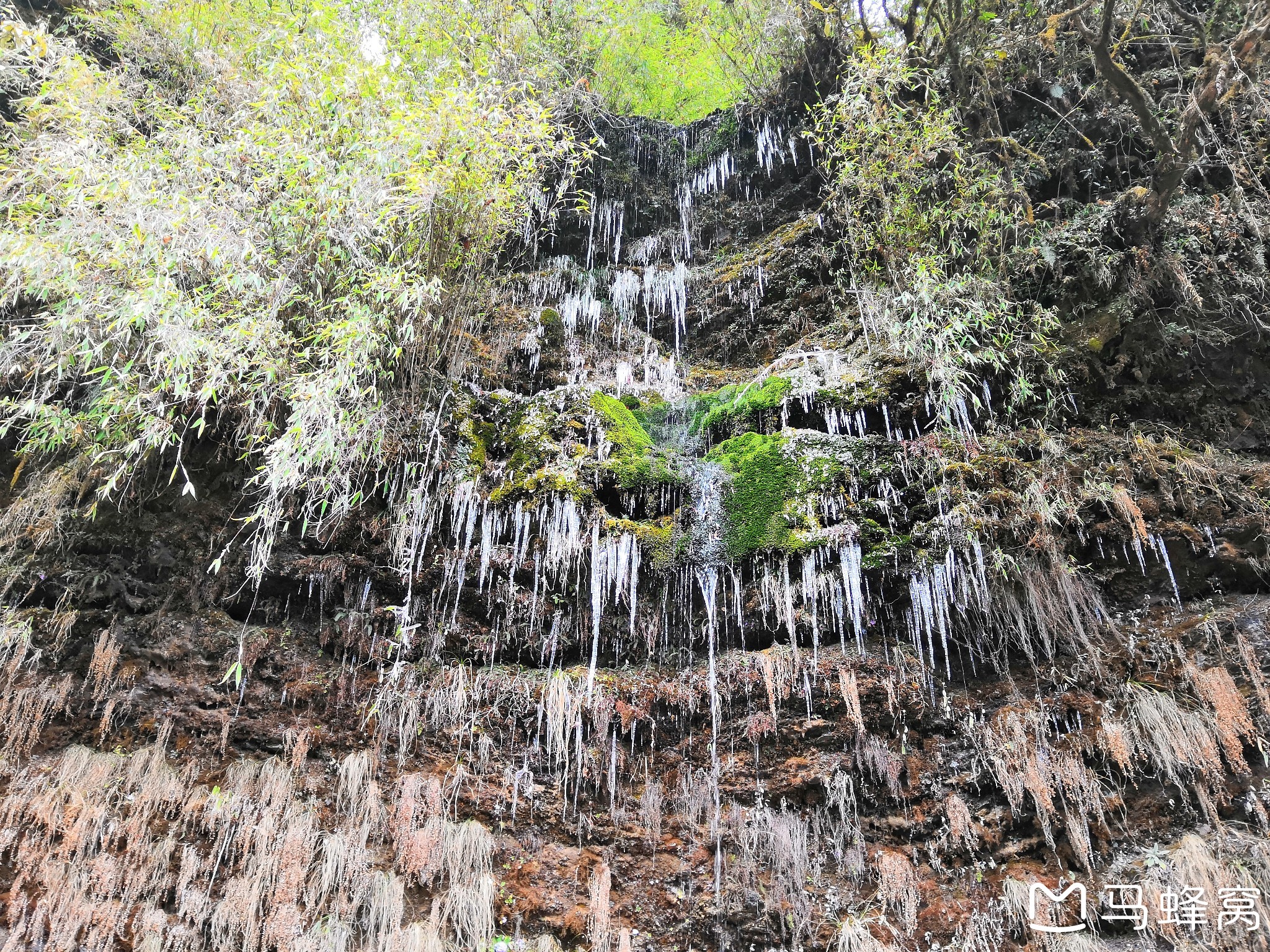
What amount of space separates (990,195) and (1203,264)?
1.82 metres

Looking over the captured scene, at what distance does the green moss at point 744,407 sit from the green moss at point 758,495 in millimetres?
392

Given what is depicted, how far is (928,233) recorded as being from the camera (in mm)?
6648

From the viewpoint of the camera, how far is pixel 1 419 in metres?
5.49

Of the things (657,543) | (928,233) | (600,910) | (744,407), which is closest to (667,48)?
(928,233)

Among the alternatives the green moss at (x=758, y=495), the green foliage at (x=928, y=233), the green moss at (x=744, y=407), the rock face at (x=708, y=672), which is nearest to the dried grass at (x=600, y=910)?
the rock face at (x=708, y=672)

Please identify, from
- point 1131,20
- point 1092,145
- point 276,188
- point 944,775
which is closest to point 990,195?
point 1092,145

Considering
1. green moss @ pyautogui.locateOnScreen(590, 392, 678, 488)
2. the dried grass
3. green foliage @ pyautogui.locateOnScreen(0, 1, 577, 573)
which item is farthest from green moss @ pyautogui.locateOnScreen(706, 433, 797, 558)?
green foliage @ pyautogui.locateOnScreen(0, 1, 577, 573)

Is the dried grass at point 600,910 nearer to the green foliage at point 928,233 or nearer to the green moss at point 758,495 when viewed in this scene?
the green moss at point 758,495

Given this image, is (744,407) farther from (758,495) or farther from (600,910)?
(600,910)

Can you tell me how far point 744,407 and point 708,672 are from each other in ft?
8.12

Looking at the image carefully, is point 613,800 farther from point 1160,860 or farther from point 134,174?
point 134,174

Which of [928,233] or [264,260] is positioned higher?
[928,233]

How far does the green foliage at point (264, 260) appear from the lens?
15.4 feet

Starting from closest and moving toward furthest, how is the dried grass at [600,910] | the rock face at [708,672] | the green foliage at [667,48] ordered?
the rock face at [708,672]
the dried grass at [600,910]
the green foliage at [667,48]
